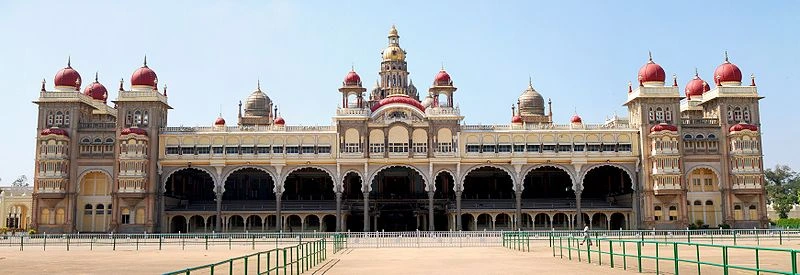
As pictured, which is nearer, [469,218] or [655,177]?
[655,177]

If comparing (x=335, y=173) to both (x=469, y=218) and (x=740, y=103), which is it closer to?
(x=469, y=218)

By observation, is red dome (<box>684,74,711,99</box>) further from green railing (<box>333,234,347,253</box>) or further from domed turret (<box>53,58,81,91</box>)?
domed turret (<box>53,58,81,91</box>)

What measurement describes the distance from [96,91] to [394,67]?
2850 cm

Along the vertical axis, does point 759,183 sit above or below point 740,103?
below

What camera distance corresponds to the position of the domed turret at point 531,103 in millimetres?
80188

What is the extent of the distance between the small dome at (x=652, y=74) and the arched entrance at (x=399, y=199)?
2027 cm

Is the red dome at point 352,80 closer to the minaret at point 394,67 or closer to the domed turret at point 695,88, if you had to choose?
the minaret at point 394,67

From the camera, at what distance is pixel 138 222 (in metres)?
59.5

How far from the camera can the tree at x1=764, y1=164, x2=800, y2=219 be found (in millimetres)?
88562

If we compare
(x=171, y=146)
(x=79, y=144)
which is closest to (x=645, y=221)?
(x=171, y=146)

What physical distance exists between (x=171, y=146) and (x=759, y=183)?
4662cm

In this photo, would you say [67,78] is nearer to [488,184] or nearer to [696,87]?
[488,184]

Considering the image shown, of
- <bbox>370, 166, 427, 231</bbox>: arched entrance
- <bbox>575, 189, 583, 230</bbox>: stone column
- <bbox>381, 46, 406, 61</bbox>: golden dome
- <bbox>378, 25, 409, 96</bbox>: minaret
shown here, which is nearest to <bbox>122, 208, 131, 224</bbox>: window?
<bbox>370, 166, 427, 231</bbox>: arched entrance

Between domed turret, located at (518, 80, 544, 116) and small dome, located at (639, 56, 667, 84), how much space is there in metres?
18.6
